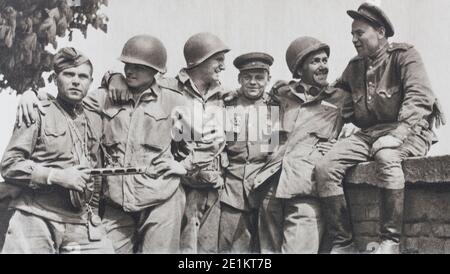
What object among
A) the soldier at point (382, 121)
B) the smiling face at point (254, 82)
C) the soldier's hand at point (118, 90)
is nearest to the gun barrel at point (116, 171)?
the soldier's hand at point (118, 90)

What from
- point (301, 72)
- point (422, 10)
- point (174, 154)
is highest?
point (422, 10)

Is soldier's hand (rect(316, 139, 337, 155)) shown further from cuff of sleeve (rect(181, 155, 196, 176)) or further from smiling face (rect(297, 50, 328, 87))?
cuff of sleeve (rect(181, 155, 196, 176))

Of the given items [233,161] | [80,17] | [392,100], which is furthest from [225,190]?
[80,17]

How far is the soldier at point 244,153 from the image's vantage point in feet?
22.6

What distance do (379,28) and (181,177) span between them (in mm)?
1851

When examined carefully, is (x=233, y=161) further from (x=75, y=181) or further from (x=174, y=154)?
(x=75, y=181)

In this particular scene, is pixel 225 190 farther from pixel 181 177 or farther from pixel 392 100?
pixel 392 100

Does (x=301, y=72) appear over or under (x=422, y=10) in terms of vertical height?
under

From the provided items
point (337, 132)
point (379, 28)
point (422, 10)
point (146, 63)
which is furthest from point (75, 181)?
point (422, 10)

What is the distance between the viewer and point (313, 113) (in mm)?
6902

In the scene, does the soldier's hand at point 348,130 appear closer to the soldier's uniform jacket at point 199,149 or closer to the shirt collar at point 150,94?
the soldier's uniform jacket at point 199,149

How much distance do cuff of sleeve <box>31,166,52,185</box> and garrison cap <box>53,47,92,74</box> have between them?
782mm

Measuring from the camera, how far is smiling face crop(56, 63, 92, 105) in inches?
268

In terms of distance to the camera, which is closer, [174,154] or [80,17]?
[174,154]
